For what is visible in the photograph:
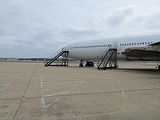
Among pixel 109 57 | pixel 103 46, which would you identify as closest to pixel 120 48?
pixel 109 57

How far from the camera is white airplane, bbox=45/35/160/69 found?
1350 centimetres

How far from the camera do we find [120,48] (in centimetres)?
1755

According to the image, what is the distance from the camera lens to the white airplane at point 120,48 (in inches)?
531

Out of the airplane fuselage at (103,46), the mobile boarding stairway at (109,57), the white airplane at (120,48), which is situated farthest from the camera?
the mobile boarding stairway at (109,57)

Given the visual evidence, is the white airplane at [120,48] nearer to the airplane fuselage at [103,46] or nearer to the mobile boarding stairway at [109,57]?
the airplane fuselage at [103,46]

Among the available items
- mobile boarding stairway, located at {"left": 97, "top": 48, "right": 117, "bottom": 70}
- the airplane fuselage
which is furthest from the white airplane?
mobile boarding stairway, located at {"left": 97, "top": 48, "right": 117, "bottom": 70}

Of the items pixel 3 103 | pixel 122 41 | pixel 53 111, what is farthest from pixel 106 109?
pixel 122 41

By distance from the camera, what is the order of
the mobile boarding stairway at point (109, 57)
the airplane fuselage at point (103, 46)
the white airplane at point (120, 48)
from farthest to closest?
→ 1. the mobile boarding stairway at point (109, 57)
2. the airplane fuselage at point (103, 46)
3. the white airplane at point (120, 48)

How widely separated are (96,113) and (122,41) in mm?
15220

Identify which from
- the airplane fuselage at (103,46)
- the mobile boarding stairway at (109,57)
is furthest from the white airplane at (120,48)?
the mobile boarding stairway at (109,57)

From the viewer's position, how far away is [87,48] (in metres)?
21.6

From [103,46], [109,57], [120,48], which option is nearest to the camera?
[120,48]

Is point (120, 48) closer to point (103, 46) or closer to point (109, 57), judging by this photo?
point (109, 57)

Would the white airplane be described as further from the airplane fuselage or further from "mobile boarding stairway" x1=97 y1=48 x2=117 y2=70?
"mobile boarding stairway" x1=97 y1=48 x2=117 y2=70
